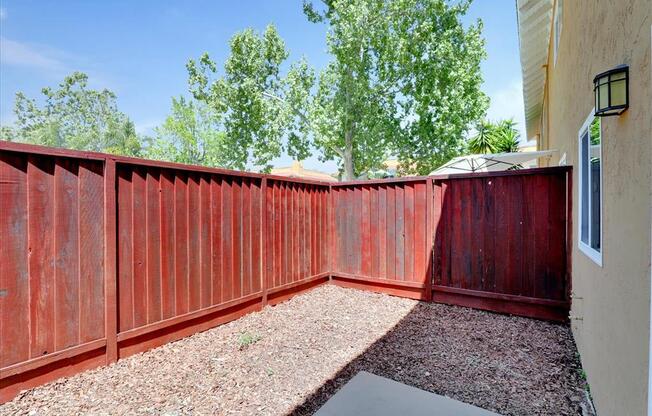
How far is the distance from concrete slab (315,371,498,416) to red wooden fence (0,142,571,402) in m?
2.41

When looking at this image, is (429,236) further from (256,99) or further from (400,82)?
(256,99)

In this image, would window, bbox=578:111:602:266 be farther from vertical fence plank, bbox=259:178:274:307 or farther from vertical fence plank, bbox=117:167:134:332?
vertical fence plank, bbox=117:167:134:332

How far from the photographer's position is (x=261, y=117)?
1396 cm

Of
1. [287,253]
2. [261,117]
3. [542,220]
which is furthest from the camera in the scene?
[261,117]

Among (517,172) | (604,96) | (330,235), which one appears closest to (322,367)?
(604,96)

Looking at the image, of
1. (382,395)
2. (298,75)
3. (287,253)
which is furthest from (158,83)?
(382,395)

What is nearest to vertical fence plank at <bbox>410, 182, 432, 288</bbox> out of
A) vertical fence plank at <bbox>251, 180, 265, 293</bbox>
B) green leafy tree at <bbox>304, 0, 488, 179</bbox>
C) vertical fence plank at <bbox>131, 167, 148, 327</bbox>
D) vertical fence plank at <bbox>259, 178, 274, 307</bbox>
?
vertical fence plank at <bbox>259, 178, 274, 307</bbox>

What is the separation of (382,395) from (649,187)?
4.85 ft

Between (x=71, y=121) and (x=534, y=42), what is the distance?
40.7m

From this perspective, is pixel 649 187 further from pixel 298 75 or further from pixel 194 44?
pixel 194 44

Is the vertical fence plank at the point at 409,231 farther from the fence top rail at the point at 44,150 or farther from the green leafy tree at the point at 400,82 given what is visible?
the green leafy tree at the point at 400,82

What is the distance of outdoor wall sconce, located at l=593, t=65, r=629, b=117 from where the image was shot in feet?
5.56

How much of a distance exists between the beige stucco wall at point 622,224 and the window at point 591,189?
0.15 metres

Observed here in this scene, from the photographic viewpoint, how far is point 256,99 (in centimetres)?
1382
